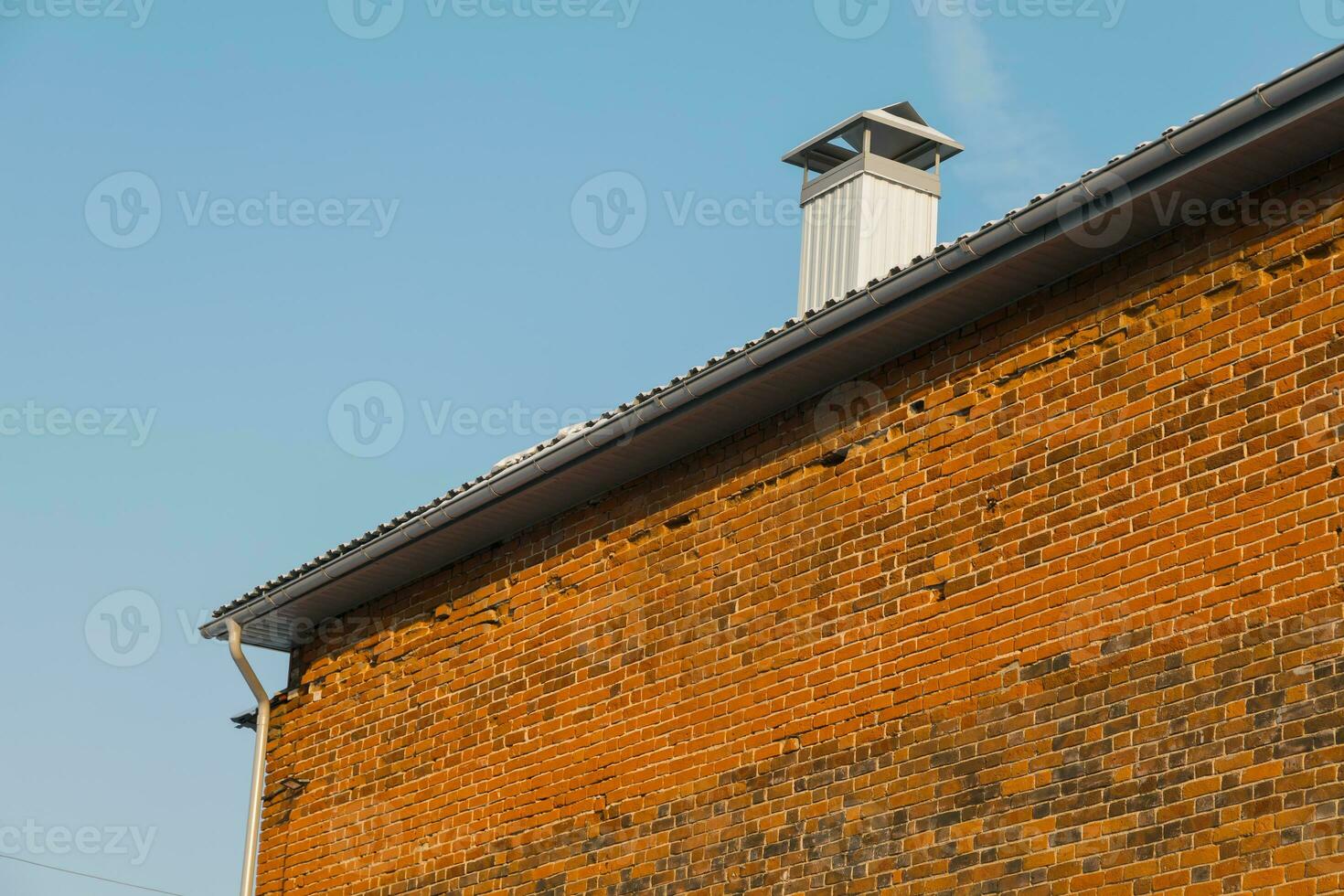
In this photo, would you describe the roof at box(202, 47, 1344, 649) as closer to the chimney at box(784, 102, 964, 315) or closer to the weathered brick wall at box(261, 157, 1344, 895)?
the weathered brick wall at box(261, 157, 1344, 895)

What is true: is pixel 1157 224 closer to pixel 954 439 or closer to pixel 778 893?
pixel 954 439

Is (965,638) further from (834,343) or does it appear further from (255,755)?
(255,755)

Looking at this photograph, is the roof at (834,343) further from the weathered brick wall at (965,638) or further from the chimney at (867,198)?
the chimney at (867,198)

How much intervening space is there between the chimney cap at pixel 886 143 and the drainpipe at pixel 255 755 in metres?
5.45

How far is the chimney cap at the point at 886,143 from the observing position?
543 inches

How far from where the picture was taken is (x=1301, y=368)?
26.9ft

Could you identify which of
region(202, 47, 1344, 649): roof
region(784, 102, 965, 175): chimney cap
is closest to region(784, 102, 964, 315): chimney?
region(784, 102, 965, 175): chimney cap

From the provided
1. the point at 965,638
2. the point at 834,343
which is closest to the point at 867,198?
the point at 834,343

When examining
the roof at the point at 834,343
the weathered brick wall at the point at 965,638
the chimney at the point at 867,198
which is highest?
the chimney at the point at 867,198

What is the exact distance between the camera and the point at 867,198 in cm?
1337

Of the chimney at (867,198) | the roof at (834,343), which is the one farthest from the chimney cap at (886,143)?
the roof at (834,343)

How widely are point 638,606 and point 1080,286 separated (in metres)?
3.54

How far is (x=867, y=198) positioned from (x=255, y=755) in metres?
6.08

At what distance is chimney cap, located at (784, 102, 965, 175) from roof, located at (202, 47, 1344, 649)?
336 centimetres
